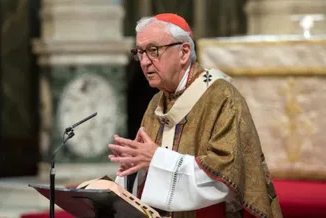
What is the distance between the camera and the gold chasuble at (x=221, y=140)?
3.98 metres

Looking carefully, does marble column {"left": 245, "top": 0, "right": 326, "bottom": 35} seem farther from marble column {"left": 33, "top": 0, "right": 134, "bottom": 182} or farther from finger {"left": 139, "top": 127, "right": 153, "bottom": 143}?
finger {"left": 139, "top": 127, "right": 153, "bottom": 143}

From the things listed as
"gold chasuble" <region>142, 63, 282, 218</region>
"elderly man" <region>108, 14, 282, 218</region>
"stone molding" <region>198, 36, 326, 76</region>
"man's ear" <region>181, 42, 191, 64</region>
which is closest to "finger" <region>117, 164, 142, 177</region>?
"elderly man" <region>108, 14, 282, 218</region>

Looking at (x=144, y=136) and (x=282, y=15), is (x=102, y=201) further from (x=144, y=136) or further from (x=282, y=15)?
(x=282, y=15)

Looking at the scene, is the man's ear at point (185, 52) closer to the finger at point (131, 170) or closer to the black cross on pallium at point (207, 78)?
the black cross on pallium at point (207, 78)

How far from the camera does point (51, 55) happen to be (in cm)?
784

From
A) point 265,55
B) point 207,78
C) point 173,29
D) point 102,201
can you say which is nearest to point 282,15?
point 265,55

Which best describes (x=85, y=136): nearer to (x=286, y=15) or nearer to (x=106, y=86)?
(x=106, y=86)

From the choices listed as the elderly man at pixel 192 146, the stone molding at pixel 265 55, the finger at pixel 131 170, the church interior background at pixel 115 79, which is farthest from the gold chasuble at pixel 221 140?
the stone molding at pixel 265 55

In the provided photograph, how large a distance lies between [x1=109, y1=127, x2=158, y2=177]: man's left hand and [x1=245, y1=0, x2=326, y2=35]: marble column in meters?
3.72

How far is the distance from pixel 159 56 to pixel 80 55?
383 cm

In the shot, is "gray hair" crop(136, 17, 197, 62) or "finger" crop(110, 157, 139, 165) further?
"gray hair" crop(136, 17, 197, 62)

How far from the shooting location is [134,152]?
400cm

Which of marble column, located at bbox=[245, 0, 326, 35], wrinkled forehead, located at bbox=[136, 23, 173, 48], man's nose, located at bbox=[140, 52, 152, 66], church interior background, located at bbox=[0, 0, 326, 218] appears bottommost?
church interior background, located at bbox=[0, 0, 326, 218]

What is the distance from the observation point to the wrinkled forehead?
409 cm
